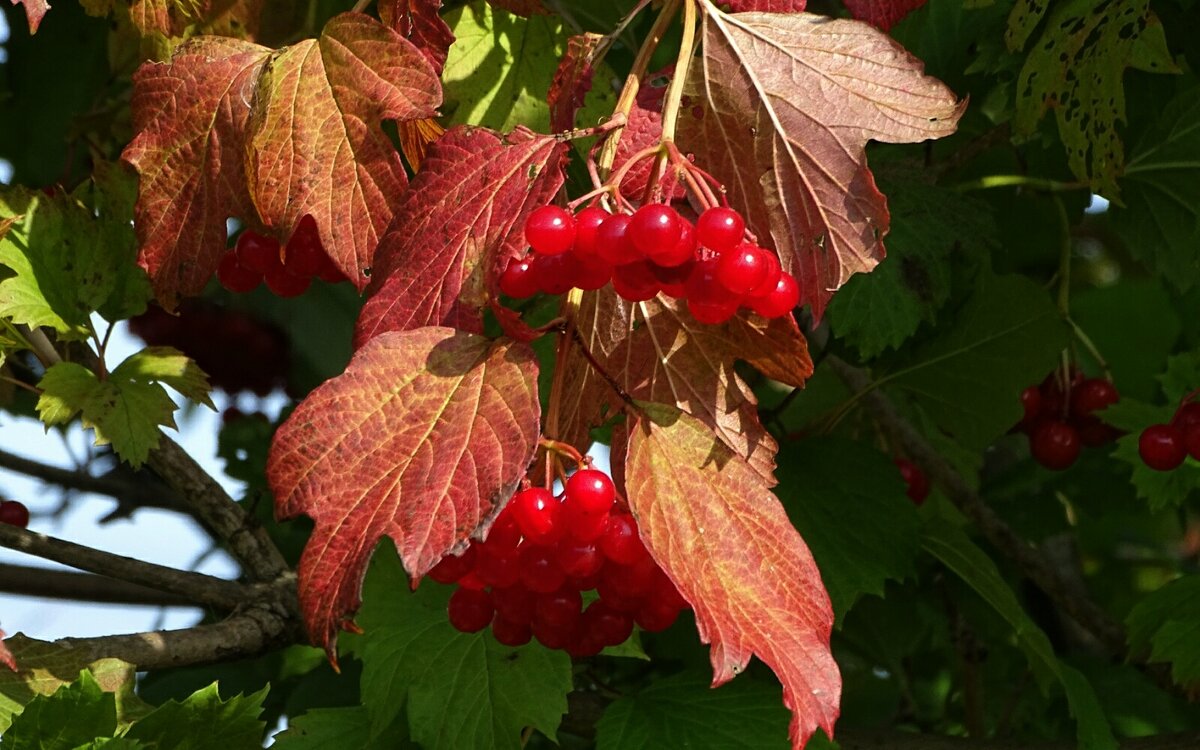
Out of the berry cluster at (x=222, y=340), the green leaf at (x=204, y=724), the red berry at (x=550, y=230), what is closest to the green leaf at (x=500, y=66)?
the red berry at (x=550, y=230)

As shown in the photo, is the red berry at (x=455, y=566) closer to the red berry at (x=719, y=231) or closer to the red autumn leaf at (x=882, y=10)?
the red berry at (x=719, y=231)

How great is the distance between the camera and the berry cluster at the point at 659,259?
2.82 feet

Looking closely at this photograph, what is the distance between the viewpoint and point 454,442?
0.89m

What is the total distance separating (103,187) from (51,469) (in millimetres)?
804

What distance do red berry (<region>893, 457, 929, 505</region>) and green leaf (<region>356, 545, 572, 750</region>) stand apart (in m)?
0.79

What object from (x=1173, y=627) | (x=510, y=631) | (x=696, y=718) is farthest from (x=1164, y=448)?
(x=510, y=631)

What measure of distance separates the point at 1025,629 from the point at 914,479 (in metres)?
0.46

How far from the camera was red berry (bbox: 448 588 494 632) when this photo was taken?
107cm

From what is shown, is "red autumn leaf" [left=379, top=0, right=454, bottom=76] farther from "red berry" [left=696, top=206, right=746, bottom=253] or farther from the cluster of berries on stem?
the cluster of berries on stem

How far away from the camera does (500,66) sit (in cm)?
136

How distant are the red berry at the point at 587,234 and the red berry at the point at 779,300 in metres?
0.12

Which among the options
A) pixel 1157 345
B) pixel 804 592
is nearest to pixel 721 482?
pixel 804 592

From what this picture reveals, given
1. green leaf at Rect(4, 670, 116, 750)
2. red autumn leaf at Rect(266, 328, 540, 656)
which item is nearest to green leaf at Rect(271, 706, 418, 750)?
green leaf at Rect(4, 670, 116, 750)

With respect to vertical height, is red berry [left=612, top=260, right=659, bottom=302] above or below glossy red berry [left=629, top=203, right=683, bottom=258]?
below
